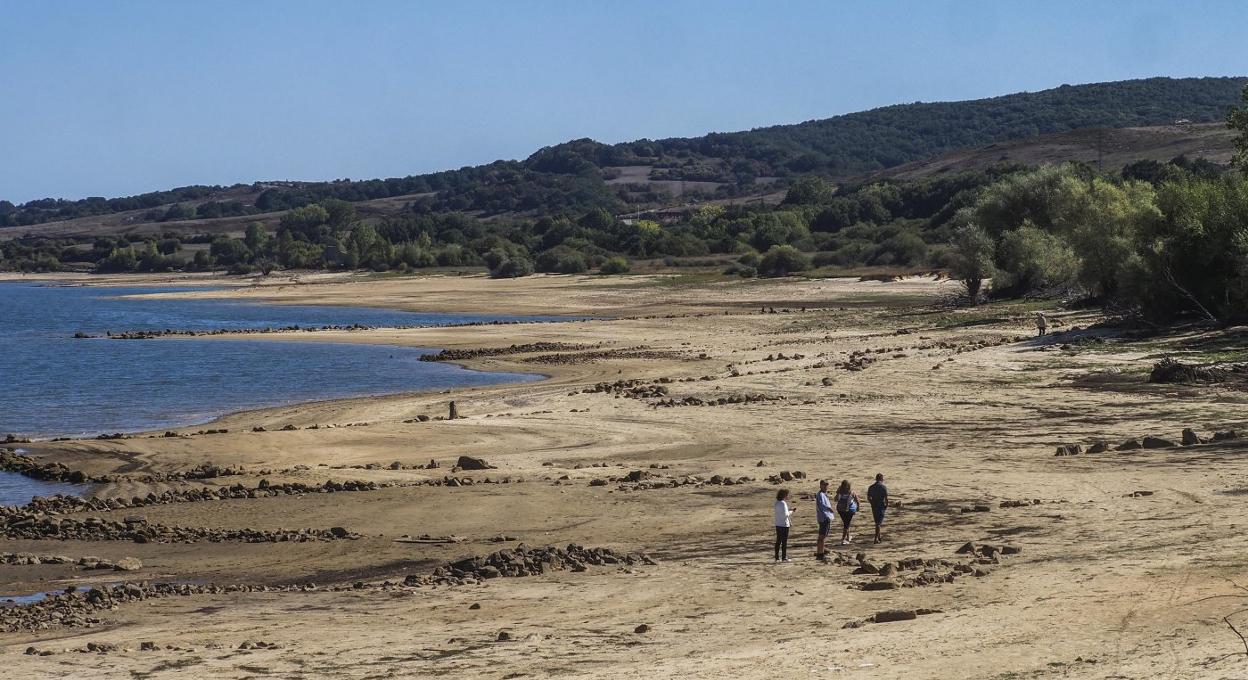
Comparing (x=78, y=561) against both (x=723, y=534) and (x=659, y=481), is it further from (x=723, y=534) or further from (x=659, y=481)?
(x=659, y=481)

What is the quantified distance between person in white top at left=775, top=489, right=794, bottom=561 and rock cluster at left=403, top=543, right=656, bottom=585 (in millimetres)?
1535

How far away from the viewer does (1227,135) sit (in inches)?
5394

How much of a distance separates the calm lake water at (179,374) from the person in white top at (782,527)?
20642 mm

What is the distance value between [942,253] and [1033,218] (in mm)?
21070

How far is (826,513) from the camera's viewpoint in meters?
17.2

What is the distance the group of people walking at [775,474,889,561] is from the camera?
664 inches

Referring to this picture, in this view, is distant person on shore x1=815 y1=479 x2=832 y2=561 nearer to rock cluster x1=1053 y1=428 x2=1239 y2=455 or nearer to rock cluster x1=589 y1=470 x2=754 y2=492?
rock cluster x1=589 y1=470 x2=754 y2=492

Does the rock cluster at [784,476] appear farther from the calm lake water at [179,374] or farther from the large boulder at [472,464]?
the calm lake water at [179,374]

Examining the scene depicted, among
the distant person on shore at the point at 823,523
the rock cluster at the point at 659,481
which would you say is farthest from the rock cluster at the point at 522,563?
the rock cluster at the point at 659,481

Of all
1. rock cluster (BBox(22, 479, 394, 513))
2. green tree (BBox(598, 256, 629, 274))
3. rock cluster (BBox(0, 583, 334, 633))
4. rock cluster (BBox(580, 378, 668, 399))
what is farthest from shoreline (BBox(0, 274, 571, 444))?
green tree (BBox(598, 256, 629, 274))

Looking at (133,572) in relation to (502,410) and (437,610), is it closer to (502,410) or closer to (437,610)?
(437,610)

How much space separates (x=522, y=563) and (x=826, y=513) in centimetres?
373

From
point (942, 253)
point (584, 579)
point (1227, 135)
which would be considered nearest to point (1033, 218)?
point (942, 253)

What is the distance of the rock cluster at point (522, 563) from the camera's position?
16766 millimetres
